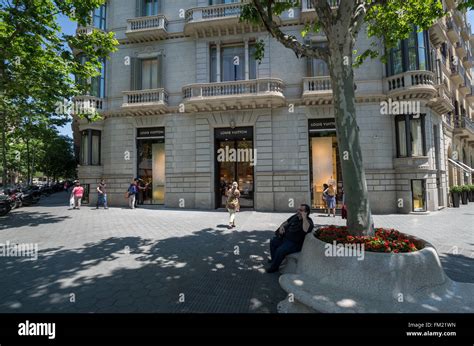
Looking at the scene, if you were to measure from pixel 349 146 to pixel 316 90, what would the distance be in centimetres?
1026

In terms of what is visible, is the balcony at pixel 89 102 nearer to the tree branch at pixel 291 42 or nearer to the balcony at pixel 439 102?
the tree branch at pixel 291 42

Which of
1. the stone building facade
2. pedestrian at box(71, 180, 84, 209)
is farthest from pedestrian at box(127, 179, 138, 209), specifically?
pedestrian at box(71, 180, 84, 209)

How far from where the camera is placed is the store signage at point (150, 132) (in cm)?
1614

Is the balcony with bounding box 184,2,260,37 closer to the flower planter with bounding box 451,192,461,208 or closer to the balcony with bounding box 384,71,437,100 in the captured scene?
the balcony with bounding box 384,71,437,100

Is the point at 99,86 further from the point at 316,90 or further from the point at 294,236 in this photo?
the point at 294,236

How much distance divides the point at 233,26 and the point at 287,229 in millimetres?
14112

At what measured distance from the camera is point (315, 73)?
47.4 feet

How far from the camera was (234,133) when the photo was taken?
15008mm

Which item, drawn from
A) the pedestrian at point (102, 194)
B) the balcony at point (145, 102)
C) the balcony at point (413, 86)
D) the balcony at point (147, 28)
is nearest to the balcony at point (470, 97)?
the balcony at point (413, 86)

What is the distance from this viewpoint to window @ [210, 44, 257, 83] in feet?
50.2

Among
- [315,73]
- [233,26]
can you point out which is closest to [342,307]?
[315,73]

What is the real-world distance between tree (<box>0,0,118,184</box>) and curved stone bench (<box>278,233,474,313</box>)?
12030 millimetres

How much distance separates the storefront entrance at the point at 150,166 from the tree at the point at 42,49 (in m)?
5.35

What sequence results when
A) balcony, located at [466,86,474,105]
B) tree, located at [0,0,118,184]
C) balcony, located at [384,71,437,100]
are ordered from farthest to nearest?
balcony, located at [466,86,474,105] → balcony, located at [384,71,437,100] → tree, located at [0,0,118,184]
